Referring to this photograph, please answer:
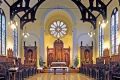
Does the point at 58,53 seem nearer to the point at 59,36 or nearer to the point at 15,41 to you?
the point at 59,36

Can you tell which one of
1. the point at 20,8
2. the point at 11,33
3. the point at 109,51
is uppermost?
the point at 20,8

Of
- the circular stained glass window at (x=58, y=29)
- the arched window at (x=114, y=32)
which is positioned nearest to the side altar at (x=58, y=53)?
the circular stained glass window at (x=58, y=29)

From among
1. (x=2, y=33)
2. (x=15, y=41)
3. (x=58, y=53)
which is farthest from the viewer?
(x=58, y=53)

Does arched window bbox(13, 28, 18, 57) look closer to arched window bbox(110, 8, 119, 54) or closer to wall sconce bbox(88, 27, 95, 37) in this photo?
wall sconce bbox(88, 27, 95, 37)

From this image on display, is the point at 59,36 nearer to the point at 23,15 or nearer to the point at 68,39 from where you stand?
the point at 68,39

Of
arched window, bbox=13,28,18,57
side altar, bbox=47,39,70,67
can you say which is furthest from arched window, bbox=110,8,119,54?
side altar, bbox=47,39,70,67

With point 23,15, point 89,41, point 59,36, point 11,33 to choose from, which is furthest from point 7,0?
point 59,36

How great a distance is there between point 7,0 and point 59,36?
15731 mm

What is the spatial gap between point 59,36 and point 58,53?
219cm

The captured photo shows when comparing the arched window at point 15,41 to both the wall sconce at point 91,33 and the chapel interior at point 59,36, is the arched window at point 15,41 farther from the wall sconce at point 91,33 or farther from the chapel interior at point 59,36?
the wall sconce at point 91,33

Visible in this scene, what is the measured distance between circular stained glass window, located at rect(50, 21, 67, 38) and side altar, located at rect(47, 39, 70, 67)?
125 cm

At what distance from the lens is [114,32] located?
2169 centimetres

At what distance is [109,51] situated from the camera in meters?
22.9

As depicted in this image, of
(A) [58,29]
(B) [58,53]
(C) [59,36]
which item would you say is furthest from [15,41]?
(A) [58,29]
